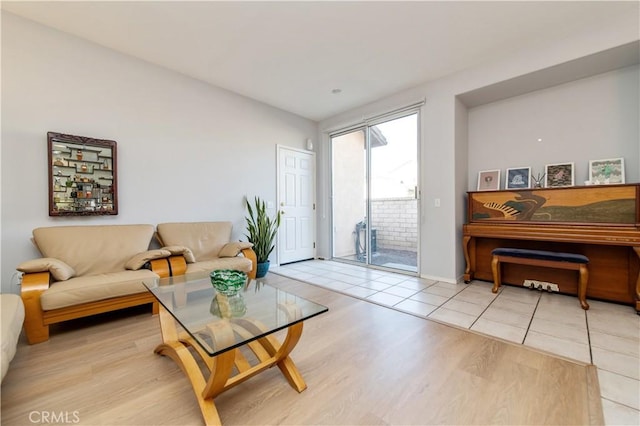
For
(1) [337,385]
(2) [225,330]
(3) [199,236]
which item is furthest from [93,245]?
(1) [337,385]

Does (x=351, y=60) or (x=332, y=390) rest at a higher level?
(x=351, y=60)

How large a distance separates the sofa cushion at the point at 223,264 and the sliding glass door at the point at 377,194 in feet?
7.02

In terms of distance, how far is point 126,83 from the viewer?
9.68ft

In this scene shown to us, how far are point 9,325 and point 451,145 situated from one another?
4.13 meters

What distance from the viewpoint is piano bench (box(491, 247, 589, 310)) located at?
8.26 ft

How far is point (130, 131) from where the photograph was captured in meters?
2.98

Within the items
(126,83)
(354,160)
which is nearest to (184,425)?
(126,83)

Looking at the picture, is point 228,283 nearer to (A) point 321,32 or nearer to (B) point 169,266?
(B) point 169,266

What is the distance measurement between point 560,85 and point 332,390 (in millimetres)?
4029

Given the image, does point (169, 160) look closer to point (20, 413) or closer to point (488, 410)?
point (20, 413)

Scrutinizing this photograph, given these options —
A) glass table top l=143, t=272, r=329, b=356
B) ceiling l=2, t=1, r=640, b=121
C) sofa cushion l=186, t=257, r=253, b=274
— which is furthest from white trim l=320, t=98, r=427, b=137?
glass table top l=143, t=272, r=329, b=356

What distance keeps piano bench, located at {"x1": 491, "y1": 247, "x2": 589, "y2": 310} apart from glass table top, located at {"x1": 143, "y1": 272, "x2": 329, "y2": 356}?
101 inches

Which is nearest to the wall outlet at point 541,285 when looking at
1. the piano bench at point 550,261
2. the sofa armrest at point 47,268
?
the piano bench at point 550,261

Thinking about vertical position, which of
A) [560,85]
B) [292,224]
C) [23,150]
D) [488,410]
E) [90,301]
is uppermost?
[560,85]
